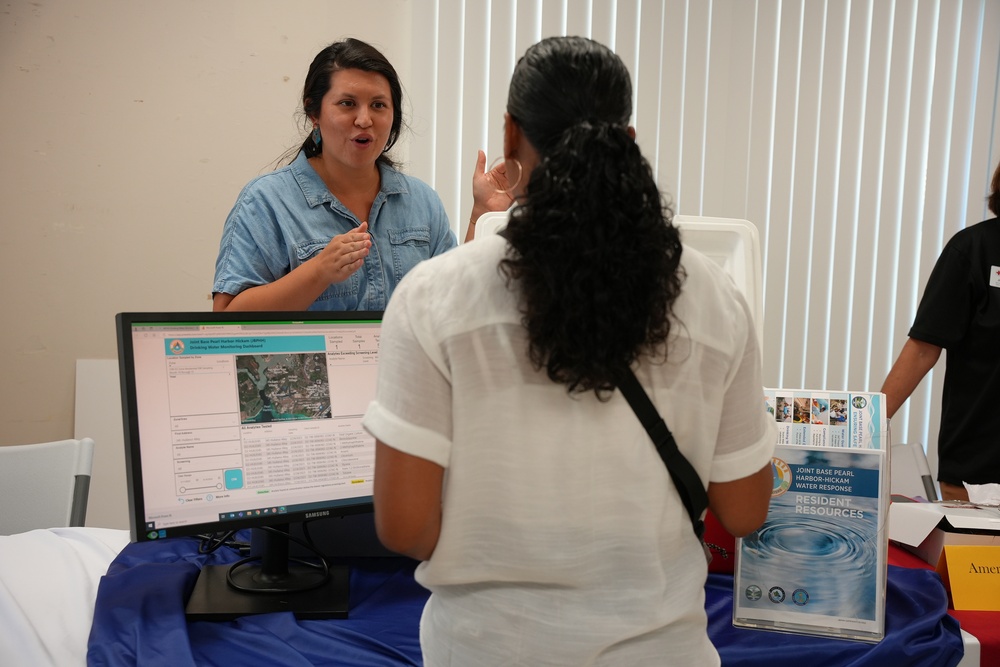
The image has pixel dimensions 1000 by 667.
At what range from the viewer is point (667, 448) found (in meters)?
0.85

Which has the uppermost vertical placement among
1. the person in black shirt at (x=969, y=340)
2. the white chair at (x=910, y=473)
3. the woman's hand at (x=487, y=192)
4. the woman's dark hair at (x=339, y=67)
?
the woman's dark hair at (x=339, y=67)

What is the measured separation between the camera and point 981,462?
2451mm

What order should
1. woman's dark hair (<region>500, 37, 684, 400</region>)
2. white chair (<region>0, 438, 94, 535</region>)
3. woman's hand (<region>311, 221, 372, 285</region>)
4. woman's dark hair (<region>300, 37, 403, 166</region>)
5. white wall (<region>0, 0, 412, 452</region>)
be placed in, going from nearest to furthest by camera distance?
woman's dark hair (<region>500, 37, 684, 400</region>), woman's hand (<region>311, 221, 372, 285</region>), white chair (<region>0, 438, 94, 535</region>), woman's dark hair (<region>300, 37, 403, 166</region>), white wall (<region>0, 0, 412, 452</region>)

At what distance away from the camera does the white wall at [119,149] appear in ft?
10.3

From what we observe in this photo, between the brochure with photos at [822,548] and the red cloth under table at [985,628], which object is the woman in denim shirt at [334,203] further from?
the red cloth under table at [985,628]

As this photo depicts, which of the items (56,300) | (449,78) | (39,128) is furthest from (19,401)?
(449,78)

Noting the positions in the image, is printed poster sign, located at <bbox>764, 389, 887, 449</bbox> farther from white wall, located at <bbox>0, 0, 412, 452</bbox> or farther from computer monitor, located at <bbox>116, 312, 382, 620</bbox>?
white wall, located at <bbox>0, 0, 412, 452</bbox>

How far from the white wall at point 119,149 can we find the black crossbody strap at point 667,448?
2.79 metres

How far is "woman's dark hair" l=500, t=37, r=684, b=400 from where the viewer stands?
77 cm

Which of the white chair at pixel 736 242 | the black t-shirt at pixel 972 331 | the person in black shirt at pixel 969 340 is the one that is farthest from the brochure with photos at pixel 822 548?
the black t-shirt at pixel 972 331

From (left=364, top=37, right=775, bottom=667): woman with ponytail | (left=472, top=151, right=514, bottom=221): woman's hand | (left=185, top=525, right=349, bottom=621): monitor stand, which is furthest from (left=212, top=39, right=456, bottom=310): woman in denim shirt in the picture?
(left=364, top=37, right=775, bottom=667): woman with ponytail

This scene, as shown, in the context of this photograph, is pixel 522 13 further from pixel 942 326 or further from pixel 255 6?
pixel 942 326

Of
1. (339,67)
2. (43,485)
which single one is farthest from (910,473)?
(43,485)

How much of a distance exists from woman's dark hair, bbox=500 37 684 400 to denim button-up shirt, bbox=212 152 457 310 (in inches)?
51.0
